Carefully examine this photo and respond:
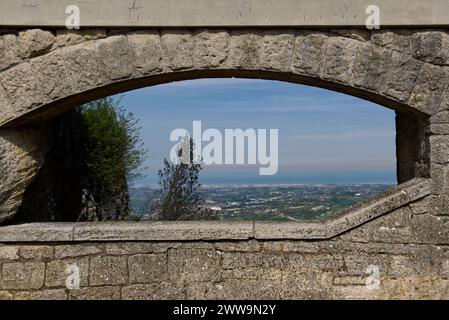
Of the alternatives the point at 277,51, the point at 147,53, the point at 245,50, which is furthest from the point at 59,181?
the point at 277,51

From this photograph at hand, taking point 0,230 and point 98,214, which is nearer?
point 0,230

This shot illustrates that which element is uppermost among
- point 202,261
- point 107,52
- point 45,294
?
point 107,52

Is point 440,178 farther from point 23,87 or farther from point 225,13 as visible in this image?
point 23,87

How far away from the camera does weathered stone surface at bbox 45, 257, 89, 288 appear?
3.98 meters

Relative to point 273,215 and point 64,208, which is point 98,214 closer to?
point 64,208

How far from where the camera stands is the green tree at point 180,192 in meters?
7.64

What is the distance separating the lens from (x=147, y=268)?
399 centimetres

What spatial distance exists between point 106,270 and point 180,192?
3814mm

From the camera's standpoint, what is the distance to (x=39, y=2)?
13.0 ft

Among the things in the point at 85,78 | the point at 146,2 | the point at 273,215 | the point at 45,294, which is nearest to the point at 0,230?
the point at 45,294

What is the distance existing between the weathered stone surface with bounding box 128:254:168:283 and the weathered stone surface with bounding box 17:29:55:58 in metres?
1.66

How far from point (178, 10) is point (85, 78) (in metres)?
0.83

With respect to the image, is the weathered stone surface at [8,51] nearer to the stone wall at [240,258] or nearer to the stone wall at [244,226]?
the stone wall at [244,226]

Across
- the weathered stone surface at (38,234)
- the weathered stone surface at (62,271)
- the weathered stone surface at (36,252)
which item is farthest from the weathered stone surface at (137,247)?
the weathered stone surface at (36,252)
